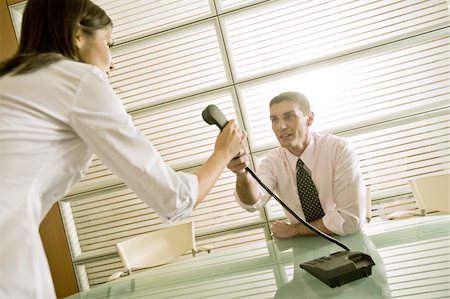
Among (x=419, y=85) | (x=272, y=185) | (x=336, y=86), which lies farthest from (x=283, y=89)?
(x=272, y=185)

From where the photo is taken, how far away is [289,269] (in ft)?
4.08

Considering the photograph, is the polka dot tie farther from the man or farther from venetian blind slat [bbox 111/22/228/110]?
venetian blind slat [bbox 111/22/228/110]

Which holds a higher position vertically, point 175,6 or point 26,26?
point 175,6

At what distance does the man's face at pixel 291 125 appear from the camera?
236 cm

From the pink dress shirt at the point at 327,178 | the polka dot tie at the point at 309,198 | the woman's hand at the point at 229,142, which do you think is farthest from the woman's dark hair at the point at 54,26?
the polka dot tie at the point at 309,198

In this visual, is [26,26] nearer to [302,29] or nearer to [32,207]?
[32,207]

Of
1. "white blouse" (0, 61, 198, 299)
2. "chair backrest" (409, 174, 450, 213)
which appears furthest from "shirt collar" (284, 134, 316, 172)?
"white blouse" (0, 61, 198, 299)

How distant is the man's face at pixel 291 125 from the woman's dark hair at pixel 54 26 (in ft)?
4.94

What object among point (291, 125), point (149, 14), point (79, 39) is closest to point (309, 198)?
point (291, 125)

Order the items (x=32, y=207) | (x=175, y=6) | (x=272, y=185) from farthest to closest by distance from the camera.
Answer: (x=175, y=6)
(x=272, y=185)
(x=32, y=207)

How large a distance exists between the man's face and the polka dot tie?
0.26 m

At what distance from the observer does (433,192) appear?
2359mm

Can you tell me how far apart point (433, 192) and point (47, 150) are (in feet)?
7.01

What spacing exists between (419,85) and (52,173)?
3043 millimetres
